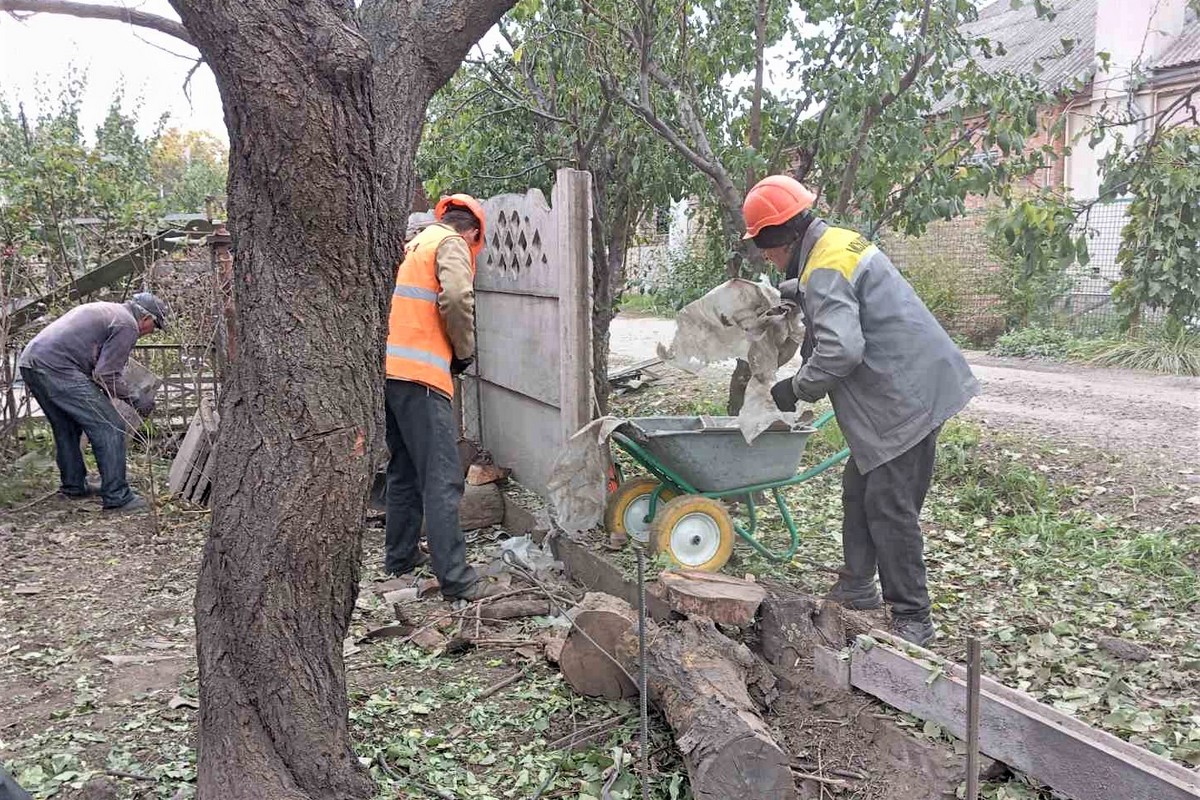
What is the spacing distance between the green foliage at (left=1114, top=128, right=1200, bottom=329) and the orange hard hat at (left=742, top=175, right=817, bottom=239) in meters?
1.40

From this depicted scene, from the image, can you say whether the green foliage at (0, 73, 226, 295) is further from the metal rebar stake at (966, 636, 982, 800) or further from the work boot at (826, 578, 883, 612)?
the metal rebar stake at (966, 636, 982, 800)

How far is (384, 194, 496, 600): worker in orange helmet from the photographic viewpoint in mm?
4508

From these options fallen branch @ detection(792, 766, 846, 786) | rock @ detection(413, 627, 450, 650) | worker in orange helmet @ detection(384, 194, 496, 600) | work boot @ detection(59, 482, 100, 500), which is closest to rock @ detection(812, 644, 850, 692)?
fallen branch @ detection(792, 766, 846, 786)

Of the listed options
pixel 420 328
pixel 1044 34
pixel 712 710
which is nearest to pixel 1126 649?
pixel 712 710

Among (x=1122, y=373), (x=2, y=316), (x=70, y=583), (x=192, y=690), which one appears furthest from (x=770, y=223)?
(x=1122, y=373)

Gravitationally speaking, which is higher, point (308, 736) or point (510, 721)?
point (308, 736)

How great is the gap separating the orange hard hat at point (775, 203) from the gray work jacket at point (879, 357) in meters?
0.20

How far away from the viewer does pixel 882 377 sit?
12.1ft

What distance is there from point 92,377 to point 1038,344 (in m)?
10.8

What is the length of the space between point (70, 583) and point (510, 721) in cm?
310

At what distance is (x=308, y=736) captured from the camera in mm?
2592

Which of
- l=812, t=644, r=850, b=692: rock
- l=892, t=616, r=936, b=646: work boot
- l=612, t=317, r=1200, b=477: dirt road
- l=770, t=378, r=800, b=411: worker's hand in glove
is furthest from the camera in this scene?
l=612, t=317, r=1200, b=477: dirt road

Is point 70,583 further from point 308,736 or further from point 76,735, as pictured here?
point 308,736

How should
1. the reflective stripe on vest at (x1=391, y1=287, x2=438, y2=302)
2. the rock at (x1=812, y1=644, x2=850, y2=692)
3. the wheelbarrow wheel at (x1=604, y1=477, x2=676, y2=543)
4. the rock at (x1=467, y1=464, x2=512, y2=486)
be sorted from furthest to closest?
the rock at (x1=467, y1=464, x2=512, y2=486), the wheelbarrow wheel at (x1=604, y1=477, x2=676, y2=543), the reflective stripe on vest at (x1=391, y1=287, x2=438, y2=302), the rock at (x1=812, y1=644, x2=850, y2=692)
